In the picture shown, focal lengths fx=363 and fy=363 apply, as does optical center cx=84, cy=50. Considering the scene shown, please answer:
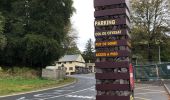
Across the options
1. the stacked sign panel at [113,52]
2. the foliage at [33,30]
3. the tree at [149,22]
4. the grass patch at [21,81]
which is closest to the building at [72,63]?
the tree at [149,22]

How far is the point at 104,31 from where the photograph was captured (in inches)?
515

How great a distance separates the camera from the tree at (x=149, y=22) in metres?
61.9

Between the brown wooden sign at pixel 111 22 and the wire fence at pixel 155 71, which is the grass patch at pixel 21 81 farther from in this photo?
the brown wooden sign at pixel 111 22

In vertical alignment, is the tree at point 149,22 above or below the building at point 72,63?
above

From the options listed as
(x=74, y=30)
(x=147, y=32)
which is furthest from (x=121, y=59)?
(x=74, y=30)

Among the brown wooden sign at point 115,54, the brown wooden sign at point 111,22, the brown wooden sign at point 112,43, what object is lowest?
the brown wooden sign at point 115,54

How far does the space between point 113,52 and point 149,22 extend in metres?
51.0

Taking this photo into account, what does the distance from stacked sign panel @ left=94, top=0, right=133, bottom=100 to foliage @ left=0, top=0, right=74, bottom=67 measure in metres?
33.0

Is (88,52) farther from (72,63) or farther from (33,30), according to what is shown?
(33,30)

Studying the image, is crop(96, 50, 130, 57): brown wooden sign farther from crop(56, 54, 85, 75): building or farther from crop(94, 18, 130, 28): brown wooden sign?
crop(56, 54, 85, 75): building

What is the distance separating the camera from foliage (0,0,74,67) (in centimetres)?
4678

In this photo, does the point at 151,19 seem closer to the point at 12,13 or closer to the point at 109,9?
the point at 12,13

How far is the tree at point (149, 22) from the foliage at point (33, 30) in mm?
15909

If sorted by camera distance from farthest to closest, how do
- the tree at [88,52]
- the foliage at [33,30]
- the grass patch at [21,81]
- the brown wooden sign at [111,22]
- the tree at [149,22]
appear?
the tree at [88,52] → the tree at [149,22] → the foliage at [33,30] → the grass patch at [21,81] → the brown wooden sign at [111,22]
